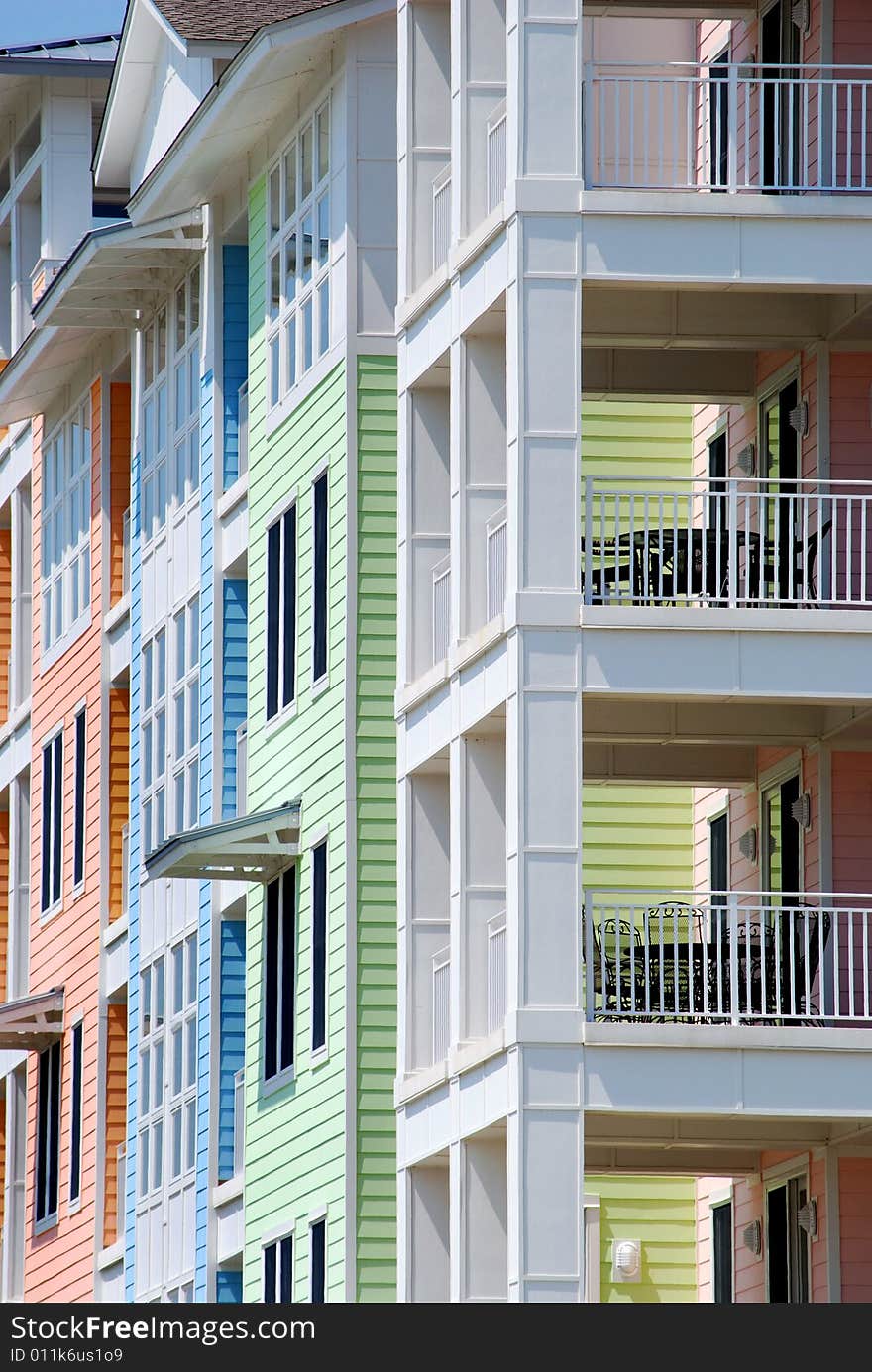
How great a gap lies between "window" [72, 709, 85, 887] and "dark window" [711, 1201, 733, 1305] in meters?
13.8

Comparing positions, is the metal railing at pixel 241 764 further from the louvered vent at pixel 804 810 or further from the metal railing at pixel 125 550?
the louvered vent at pixel 804 810

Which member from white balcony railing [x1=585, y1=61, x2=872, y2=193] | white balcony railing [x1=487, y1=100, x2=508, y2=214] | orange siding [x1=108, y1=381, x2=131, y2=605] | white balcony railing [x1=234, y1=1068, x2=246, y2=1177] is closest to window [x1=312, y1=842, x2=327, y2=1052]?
white balcony railing [x1=234, y1=1068, x2=246, y2=1177]

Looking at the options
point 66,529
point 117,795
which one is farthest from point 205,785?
point 66,529

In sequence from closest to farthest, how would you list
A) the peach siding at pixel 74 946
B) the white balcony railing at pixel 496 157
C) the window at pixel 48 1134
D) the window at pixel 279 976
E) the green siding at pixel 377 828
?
the white balcony railing at pixel 496 157 → the green siding at pixel 377 828 → the window at pixel 279 976 → the peach siding at pixel 74 946 → the window at pixel 48 1134

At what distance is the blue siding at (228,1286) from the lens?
3806 cm

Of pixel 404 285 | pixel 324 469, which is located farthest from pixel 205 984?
pixel 404 285

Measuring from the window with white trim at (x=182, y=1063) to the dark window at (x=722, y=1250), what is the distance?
646cm

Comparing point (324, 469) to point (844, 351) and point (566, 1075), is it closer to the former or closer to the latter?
point (844, 351)

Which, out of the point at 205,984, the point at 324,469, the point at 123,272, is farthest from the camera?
the point at 123,272

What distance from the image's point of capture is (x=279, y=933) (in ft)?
120

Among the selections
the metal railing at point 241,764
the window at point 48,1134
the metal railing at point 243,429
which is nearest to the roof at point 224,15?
the metal railing at point 243,429

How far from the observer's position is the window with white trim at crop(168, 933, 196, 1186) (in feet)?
132

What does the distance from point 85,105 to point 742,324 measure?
22436mm

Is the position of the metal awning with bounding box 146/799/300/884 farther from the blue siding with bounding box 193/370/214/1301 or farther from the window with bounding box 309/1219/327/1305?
the window with bounding box 309/1219/327/1305
